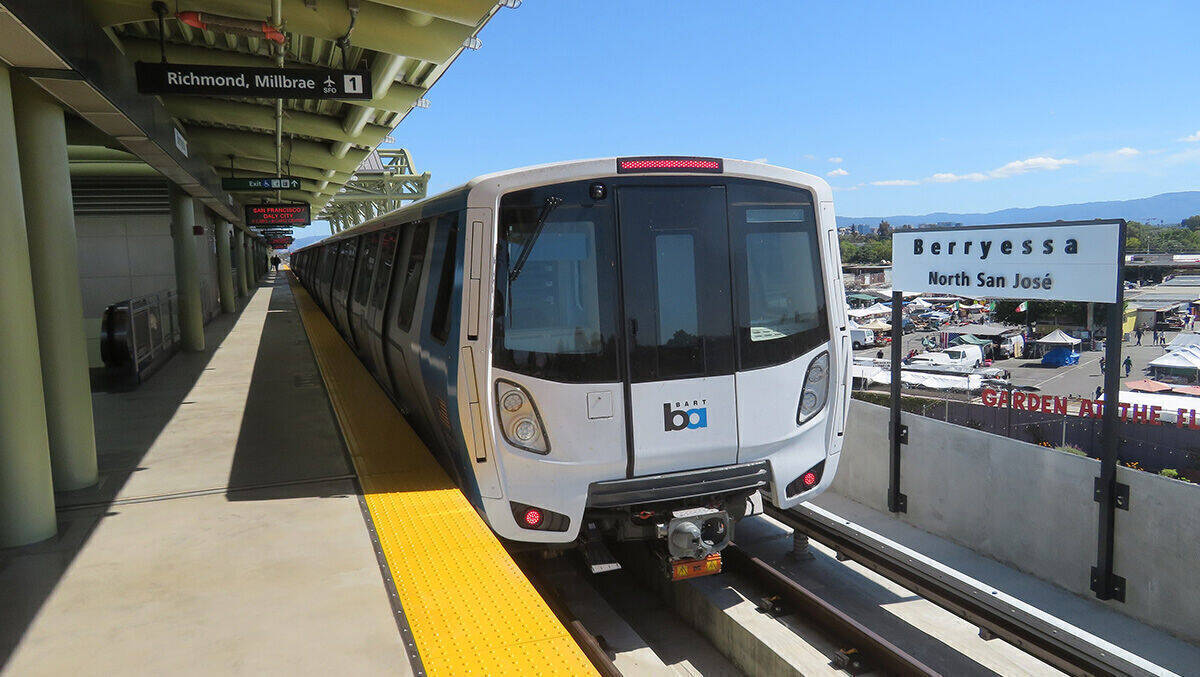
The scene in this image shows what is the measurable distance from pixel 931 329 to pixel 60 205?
6124 cm

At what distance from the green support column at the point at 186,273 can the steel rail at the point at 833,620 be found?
978cm

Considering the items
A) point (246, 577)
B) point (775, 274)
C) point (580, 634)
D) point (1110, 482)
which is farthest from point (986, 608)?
point (246, 577)

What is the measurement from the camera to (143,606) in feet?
10.8

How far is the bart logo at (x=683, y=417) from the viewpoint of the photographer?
431 cm

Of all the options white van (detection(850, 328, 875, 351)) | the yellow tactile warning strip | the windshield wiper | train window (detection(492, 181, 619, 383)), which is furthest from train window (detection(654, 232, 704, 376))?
white van (detection(850, 328, 875, 351))

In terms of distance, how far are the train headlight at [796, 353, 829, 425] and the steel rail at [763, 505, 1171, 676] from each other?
5.53 feet

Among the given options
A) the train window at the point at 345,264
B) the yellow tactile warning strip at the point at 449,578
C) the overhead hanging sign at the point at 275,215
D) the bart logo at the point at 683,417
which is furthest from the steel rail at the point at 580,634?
the overhead hanging sign at the point at 275,215

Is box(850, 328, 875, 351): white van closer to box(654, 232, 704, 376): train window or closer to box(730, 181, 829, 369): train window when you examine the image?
box(730, 181, 829, 369): train window

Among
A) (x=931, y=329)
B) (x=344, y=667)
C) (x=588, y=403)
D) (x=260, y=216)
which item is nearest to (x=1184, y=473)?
(x=588, y=403)

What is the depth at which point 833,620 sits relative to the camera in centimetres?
488

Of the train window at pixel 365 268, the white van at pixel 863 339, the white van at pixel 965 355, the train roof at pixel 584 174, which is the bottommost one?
the white van at pixel 863 339

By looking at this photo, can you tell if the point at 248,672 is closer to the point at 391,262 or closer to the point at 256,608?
the point at 256,608

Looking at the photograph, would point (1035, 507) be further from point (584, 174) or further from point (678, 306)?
point (584, 174)

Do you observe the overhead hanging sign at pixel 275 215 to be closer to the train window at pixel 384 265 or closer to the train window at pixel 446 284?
the train window at pixel 384 265
